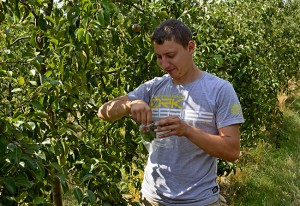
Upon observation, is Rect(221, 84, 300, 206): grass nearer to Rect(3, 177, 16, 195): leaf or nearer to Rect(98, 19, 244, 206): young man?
Rect(98, 19, 244, 206): young man

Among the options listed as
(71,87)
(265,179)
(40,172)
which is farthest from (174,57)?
(265,179)

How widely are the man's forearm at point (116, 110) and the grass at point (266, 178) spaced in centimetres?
260

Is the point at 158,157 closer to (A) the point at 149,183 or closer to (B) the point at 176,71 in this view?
(A) the point at 149,183

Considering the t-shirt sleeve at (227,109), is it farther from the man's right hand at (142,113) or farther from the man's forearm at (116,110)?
the man's forearm at (116,110)

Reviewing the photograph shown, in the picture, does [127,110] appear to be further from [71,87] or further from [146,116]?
[71,87]

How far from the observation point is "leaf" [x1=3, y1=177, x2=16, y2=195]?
4.50ft

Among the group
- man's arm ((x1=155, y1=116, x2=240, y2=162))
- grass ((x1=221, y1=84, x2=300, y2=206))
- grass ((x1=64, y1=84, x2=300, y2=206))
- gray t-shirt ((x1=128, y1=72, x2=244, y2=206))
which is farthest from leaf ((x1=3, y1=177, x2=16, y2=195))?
grass ((x1=221, y1=84, x2=300, y2=206))

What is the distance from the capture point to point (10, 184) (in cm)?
138

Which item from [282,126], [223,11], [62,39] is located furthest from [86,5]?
[282,126]

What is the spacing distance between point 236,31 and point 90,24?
2.90 meters

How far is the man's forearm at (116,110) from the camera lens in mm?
1934

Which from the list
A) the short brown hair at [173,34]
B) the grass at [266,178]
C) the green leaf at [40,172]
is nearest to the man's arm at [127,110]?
the short brown hair at [173,34]

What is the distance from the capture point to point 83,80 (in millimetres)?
1989

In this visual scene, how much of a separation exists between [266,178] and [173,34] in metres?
3.51
